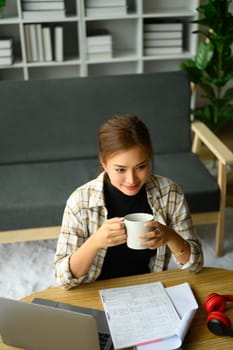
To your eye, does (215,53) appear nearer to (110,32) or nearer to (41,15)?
(110,32)

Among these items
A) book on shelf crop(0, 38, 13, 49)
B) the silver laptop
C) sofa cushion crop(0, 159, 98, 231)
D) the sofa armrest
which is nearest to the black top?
the silver laptop

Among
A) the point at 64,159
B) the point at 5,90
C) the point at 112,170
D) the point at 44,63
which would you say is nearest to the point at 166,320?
the point at 112,170

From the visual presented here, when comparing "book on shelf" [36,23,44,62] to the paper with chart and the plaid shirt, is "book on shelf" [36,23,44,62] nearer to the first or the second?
the plaid shirt

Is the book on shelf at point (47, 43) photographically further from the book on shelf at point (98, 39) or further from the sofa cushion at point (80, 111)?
the sofa cushion at point (80, 111)

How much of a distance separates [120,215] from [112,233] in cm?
26

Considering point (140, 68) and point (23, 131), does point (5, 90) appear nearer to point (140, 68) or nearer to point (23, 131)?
point (23, 131)

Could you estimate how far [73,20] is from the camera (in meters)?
3.39

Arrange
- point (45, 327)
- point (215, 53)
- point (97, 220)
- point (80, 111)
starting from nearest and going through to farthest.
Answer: point (45, 327) < point (97, 220) < point (80, 111) < point (215, 53)

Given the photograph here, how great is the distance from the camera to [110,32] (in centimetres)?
374

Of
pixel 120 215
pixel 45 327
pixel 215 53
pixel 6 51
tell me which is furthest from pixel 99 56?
pixel 45 327

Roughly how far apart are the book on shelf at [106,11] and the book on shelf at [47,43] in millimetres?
329

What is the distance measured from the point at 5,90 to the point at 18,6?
108cm

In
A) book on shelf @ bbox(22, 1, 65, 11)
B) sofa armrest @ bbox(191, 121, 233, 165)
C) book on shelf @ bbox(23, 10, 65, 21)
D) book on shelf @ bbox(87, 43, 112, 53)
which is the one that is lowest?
sofa armrest @ bbox(191, 121, 233, 165)

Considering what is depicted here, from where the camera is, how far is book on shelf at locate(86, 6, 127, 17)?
341cm
